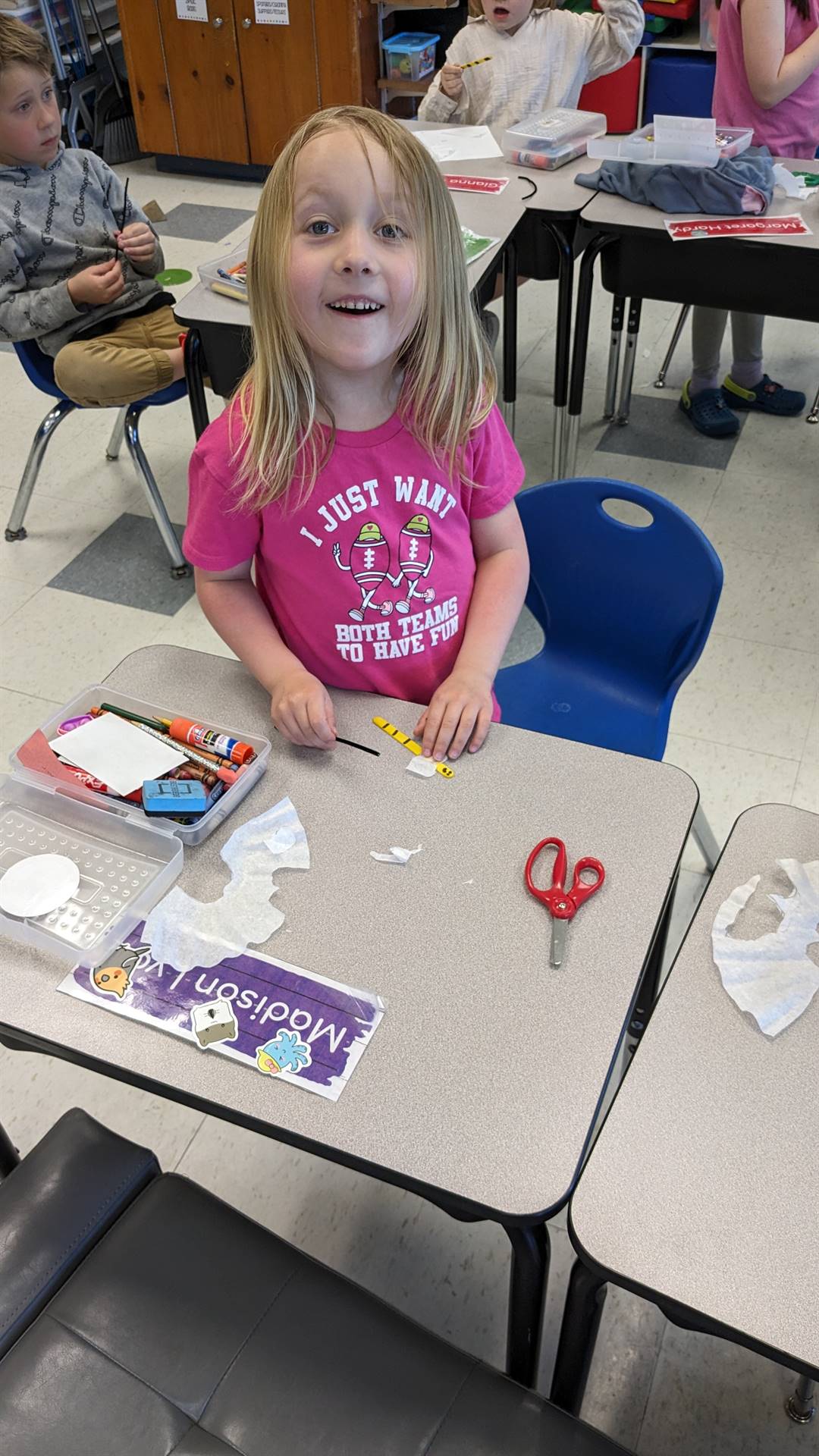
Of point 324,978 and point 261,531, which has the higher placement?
point 261,531

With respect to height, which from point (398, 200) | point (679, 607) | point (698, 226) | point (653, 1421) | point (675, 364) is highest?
point (398, 200)

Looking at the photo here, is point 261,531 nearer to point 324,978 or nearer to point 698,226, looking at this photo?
point 324,978

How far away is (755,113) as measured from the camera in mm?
2531

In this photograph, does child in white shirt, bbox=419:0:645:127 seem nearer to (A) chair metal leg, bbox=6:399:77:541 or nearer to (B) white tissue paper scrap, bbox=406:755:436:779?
(A) chair metal leg, bbox=6:399:77:541

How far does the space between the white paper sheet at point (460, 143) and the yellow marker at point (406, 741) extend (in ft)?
6.72

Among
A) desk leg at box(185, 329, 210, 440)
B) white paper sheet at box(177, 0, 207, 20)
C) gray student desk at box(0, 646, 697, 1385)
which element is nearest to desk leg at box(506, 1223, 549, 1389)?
gray student desk at box(0, 646, 697, 1385)

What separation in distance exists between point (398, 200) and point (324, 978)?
0.74 m

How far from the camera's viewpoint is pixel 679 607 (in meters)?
1.46

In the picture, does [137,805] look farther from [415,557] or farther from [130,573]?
[130,573]

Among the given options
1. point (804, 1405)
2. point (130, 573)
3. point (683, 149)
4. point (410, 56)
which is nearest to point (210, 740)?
point (804, 1405)

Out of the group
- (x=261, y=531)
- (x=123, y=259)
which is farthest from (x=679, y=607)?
(x=123, y=259)

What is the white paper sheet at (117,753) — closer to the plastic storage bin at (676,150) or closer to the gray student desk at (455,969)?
the gray student desk at (455,969)

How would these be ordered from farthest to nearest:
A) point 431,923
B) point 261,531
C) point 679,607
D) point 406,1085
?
1. point 679,607
2. point 261,531
3. point 431,923
4. point 406,1085

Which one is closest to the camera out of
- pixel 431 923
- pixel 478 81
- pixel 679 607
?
pixel 431 923
